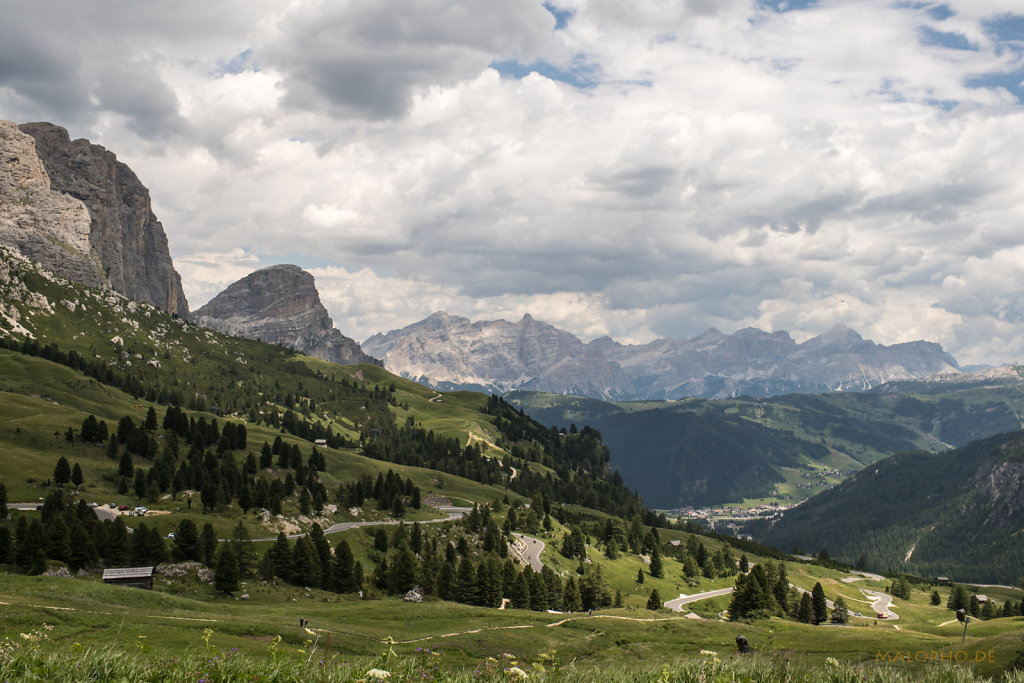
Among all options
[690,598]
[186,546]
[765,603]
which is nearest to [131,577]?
[186,546]

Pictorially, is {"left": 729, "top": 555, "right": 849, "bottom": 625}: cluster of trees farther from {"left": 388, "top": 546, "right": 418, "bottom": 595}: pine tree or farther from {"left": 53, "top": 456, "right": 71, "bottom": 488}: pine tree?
{"left": 53, "top": 456, "right": 71, "bottom": 488}: pine tree

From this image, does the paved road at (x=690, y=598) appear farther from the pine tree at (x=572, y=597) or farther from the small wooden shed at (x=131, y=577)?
the small wooden shed at (x=131, y=577)

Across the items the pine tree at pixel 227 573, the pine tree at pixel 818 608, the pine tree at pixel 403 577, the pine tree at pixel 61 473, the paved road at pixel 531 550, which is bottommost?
the pine tree at pixel 818 608

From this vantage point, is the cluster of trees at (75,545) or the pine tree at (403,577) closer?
the cluster of trees at (75,545)

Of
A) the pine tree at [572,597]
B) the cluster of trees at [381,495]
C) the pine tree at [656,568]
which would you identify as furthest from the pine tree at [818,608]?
the cluster of trees at [381,495]

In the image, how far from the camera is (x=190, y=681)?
12.4 m

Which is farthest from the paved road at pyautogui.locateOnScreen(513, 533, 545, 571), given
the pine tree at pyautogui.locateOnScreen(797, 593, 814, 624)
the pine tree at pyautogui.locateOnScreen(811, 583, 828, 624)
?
the pine tree at pyautogui.locateOnScreen(811, 583, 828, 624)

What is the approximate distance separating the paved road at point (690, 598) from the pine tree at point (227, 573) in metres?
96.5

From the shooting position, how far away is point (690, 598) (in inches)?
6412

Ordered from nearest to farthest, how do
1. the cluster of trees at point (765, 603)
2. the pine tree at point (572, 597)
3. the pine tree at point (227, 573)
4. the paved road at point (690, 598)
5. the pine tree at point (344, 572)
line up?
the pine tree at point (227, 573)
the cluster of trees at point (765, 603)
the pine tree at point (344, 572)
the pine tree at point (572, 597)
the paved road at point (690, 598)

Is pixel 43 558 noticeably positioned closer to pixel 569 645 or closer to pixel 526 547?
pixel 569 645

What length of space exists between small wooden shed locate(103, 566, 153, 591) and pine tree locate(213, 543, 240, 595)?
27.6ft

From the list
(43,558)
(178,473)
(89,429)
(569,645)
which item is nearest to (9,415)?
(89,429)

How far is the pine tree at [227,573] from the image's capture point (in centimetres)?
9119
